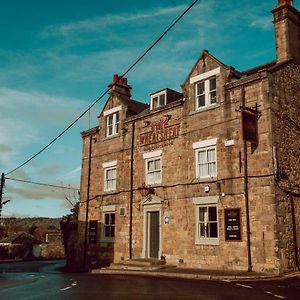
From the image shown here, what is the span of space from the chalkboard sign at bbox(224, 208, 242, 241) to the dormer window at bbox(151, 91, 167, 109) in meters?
8.07

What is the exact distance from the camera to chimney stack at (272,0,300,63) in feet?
59.7

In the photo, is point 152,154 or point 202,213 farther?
point 152,154

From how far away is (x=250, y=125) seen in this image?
54.3ft

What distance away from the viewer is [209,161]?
18.6m

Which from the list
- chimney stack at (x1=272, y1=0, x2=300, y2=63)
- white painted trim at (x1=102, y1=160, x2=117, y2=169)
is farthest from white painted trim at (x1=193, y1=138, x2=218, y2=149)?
white painted trim at (x1=102, y1=160, x2=117, y2=169)

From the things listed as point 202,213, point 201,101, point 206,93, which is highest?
point 206,93

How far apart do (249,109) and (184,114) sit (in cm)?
426

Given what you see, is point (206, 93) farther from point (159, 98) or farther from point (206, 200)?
point (206, 200)

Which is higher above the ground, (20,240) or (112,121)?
(112,121)

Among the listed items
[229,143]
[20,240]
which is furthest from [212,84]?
[20,240]

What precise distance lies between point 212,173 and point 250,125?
311cm

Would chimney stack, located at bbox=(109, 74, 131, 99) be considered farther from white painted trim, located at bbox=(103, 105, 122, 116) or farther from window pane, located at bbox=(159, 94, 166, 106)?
window pane, located at bbox=(159, 94, 166, 106)

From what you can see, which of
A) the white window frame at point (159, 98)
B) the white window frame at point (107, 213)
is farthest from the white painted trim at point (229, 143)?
the white window frame at point (107, 213)

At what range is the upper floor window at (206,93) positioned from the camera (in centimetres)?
1917
